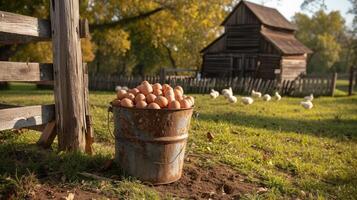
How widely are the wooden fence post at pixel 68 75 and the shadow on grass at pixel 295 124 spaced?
5.00 metres

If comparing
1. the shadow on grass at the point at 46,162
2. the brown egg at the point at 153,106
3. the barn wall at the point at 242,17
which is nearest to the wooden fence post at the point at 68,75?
the shadow on grass at the point at 46,162

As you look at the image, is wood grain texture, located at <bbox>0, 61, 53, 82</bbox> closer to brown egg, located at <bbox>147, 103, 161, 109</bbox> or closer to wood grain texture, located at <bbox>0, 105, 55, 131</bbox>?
wood grain texture, located at <bbox>0, 105, 55, 131</bbox>

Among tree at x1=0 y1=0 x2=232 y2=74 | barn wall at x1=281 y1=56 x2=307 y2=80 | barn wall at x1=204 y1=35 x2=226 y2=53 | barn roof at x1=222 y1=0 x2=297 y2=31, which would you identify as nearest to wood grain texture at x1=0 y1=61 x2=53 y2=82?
tree at x1=0 y1=0 x2=232 y2=74

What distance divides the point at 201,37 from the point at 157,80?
17.5 metres

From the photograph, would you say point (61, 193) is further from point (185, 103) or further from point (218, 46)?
point (218, 46)

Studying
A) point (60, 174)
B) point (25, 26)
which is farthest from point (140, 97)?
point (25, 26)

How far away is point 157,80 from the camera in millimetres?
23781

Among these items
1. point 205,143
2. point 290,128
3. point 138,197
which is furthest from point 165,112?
point 290,128

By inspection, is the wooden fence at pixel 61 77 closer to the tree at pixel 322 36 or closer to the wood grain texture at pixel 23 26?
the wood grain texture at pixel 23 26

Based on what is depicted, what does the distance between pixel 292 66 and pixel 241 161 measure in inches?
891

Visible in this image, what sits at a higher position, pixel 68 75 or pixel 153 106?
pixel 68 75

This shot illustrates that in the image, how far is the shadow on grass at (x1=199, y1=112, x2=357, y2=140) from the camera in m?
9.14

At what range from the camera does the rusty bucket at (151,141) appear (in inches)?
164

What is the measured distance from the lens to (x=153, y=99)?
432 cm
